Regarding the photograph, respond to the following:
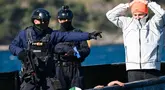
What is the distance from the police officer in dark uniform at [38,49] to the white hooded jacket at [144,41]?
50cm

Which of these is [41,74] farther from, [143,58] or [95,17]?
[95,17]

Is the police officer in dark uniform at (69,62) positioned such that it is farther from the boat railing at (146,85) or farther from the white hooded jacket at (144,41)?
the boat railing at (146,85)

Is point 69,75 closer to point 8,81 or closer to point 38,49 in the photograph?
point 8,81

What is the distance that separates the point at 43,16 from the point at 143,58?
1.51 m

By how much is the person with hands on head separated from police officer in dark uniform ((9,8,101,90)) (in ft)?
1.69

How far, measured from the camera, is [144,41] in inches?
366

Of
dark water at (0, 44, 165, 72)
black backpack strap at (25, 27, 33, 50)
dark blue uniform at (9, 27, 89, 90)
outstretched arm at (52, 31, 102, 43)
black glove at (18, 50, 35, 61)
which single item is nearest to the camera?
black glove at (18, 50, 35, 61)

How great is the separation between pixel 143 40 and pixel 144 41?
0.8 inches

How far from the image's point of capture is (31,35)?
31.1 feet

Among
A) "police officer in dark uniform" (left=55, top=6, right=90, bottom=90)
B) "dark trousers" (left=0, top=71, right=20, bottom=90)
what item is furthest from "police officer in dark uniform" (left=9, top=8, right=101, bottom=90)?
"dark trousers" (left=0, top=71, right=20, bottom=90)

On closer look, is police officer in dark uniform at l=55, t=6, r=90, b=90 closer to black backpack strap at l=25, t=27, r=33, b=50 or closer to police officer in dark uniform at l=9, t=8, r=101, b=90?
police officer in dark uniform at l=9, t=8, r=101, b=90

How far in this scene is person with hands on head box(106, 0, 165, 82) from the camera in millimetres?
9281

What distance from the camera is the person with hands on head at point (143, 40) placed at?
365 inches

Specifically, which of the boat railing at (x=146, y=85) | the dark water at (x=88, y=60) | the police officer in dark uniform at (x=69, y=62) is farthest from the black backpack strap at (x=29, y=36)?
the dark water at (x=88, y=60)
